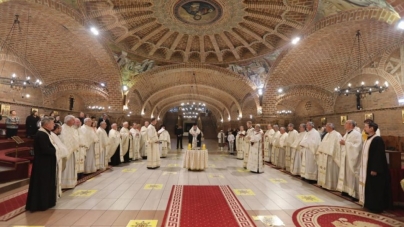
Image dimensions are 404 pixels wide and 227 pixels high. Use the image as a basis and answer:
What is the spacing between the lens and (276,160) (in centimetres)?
1024

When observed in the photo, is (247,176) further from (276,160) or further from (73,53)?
(73,53)

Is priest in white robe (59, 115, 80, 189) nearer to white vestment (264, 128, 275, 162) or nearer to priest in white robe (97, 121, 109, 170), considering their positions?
priest in white robe (97, 121, 109, 170)

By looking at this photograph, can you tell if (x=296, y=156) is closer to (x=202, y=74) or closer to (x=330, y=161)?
(x=330, y=161)

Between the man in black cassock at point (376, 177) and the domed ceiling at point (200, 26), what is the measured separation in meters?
7.14

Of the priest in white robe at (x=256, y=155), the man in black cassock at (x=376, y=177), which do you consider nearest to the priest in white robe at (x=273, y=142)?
the priest in white robe at (x=256, y=155)

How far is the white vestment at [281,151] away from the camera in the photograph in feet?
31.2

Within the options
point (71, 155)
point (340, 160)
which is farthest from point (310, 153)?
point (71, 155)

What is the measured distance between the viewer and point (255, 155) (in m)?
8.62

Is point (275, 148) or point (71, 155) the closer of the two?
point (71, 155)

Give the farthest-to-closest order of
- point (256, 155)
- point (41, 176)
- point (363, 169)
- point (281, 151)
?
point (281, 151) < point (256, 155) < point (363, 169) < point (41, 176)

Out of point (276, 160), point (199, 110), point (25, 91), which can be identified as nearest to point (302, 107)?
point (276, 160)

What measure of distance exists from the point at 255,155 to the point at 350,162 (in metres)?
3.65

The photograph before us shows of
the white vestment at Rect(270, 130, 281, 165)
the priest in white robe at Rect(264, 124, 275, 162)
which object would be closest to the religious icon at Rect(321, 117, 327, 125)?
the priest in white robe at Rect(264, 124, 275, 162)

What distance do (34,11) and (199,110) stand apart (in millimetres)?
30540
